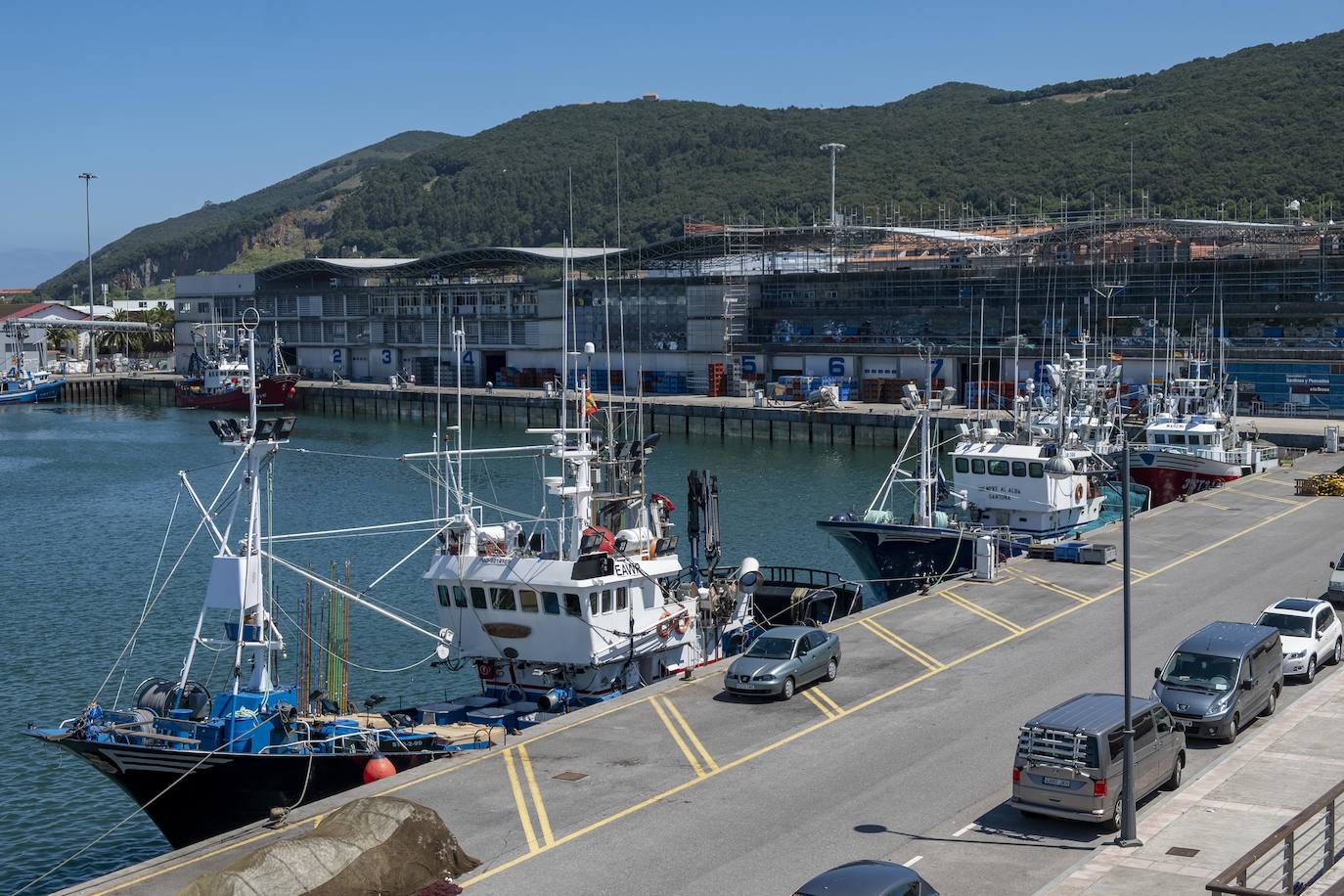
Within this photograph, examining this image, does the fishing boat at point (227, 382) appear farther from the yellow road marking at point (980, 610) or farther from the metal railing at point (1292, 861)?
the metal railing at point (1292, 861)

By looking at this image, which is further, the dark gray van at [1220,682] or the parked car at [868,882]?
the dark gray van at [1220,682]

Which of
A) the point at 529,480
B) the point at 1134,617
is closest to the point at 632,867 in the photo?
the point at 1134,617

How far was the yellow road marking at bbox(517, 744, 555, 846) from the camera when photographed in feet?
74.8

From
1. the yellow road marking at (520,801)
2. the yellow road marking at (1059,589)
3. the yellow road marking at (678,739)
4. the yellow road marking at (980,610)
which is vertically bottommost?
the yellow road marking at (520,801)

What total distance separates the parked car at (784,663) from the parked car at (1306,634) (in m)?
9.69

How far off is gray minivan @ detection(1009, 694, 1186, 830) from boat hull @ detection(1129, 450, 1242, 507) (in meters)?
46.3

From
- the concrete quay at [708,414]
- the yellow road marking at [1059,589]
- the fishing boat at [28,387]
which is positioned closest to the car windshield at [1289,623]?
the yellow road marking at [1059,589]

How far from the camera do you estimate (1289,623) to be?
32.5 metres

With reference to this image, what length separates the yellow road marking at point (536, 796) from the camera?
22.8 metres

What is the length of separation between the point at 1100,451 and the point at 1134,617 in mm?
27724

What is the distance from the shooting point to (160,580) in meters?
55.8

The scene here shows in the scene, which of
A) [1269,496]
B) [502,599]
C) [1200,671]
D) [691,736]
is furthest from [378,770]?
[1269,496]

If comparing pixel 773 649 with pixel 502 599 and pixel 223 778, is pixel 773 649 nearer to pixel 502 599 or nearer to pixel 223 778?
pixel 502 599

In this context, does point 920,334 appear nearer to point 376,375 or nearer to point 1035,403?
point 1035,403
